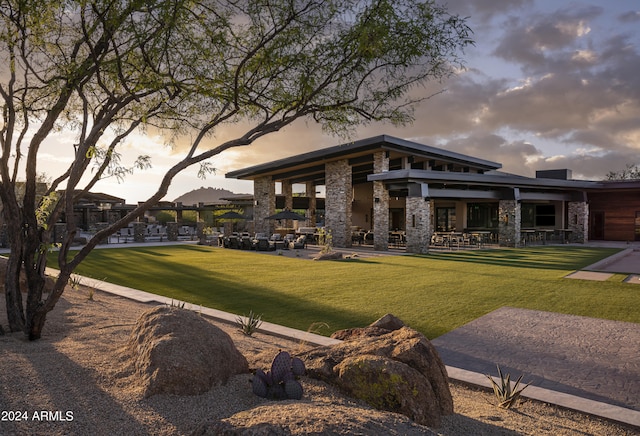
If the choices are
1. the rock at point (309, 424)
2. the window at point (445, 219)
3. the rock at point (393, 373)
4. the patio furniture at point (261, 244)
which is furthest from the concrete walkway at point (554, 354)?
the window at point (445, 219)

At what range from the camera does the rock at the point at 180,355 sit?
3477 millimetres

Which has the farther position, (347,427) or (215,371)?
(215,371)

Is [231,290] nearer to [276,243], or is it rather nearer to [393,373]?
[393,373]

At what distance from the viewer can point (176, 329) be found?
3891mm

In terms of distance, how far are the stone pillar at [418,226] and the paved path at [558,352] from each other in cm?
1155

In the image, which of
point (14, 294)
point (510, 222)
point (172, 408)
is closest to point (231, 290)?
point (14, 294)

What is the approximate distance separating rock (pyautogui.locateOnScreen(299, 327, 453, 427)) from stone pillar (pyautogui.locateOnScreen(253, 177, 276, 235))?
2654 cm

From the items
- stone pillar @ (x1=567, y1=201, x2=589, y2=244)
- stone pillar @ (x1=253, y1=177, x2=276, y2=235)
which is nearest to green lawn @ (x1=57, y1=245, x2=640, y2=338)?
stone pillar @ (x1=567, y1=201, x2=589, y2=244)

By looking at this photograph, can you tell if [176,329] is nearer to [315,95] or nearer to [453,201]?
[315,95]

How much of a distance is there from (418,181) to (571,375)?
1547 centimetres

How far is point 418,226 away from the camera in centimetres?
1909

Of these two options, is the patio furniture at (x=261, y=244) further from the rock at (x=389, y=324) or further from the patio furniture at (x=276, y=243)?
the rock at (x=389, y=324)

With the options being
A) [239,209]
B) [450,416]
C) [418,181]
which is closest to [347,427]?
[450,416]

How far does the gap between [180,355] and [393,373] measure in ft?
6.17
